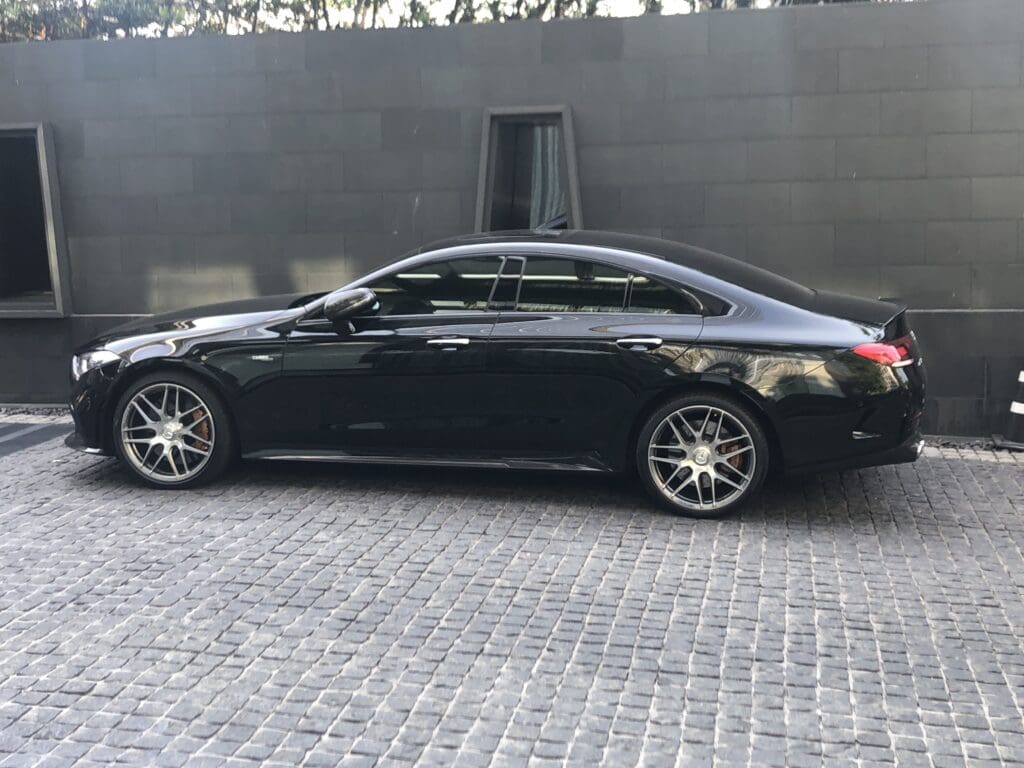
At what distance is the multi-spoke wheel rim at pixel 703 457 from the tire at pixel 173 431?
2.52 m

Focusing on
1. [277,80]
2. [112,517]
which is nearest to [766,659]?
[112,517]

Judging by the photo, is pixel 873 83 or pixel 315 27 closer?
pixel 873 83

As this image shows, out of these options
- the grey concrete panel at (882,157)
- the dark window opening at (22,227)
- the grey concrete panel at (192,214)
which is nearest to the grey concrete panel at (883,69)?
the grey concrete panel at (882,157)

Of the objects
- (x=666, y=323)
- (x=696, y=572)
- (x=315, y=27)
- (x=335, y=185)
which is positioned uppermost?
(x=315, y=27)

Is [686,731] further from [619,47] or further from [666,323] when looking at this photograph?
[619,47]

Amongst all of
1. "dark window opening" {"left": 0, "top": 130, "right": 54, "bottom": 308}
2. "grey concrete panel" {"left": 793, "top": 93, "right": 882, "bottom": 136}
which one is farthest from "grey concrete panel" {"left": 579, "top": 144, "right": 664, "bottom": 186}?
"dark window opening" {"left": 0, "top": 130, "right": 54, "bottom": 308}

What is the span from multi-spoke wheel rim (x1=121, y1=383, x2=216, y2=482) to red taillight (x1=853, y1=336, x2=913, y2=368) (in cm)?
371

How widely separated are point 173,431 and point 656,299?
115 inches

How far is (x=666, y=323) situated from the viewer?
655 centimetres

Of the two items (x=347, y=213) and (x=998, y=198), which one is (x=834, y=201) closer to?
(x=998, y=198)

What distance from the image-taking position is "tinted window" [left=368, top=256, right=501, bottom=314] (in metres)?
6.86

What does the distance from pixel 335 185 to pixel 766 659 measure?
649 centimetres

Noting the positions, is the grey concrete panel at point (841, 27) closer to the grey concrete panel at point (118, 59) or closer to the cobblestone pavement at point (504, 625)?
the cobblestone pavement at point (504, 625)

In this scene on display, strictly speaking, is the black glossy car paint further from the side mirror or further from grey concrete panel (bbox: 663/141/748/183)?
grey concrete panel (bbox: 663/141/748/183)
